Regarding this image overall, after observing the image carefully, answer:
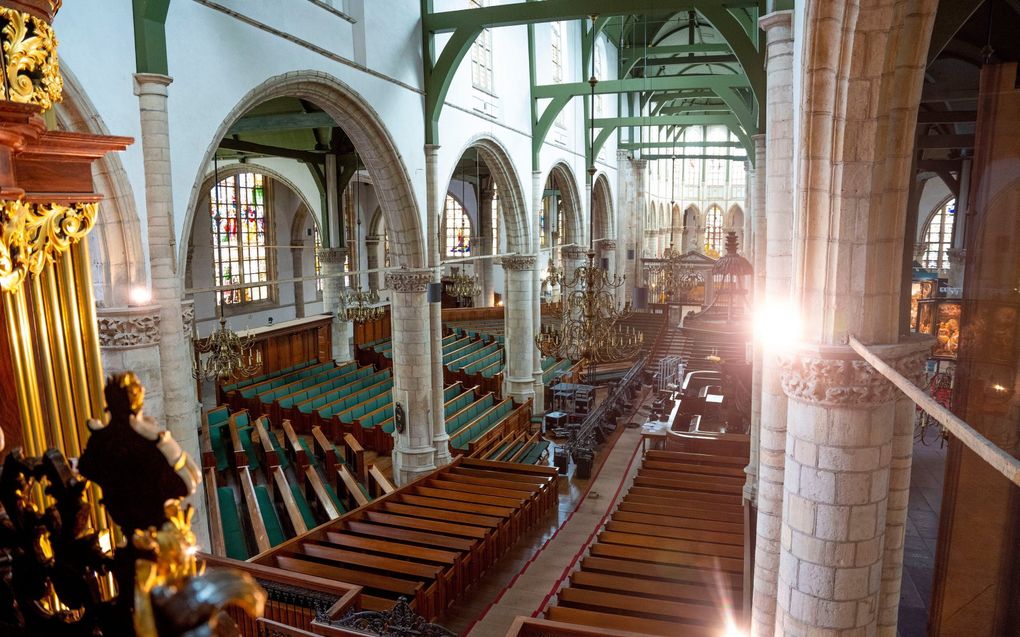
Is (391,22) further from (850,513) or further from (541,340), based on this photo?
(850,513)

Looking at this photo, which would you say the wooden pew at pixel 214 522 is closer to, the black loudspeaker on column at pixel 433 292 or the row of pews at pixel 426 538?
the row of pews at pixel 426 538

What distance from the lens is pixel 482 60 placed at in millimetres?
14195

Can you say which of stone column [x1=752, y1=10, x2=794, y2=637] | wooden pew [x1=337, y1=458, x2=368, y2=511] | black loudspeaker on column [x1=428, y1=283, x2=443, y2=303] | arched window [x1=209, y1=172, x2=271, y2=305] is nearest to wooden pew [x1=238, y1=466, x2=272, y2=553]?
wooden pew [x1=337, y1=458, x2=368, y2=511]

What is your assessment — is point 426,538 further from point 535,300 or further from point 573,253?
→ point 573,253

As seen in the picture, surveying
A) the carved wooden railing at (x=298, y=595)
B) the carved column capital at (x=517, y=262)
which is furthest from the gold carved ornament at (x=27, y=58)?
the carved column capital at (x=517, y=262)

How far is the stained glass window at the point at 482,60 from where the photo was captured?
13.8 metres

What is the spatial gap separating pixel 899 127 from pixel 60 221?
14.0 ft

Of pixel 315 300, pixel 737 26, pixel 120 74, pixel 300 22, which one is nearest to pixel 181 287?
pixel 120 74

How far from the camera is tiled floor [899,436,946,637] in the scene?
6.70 meters

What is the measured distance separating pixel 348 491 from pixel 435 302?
351 cm

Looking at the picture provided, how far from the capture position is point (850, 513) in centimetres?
428

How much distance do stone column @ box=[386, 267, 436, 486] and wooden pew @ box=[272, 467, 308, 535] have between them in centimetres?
235

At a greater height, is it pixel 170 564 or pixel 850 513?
pixel 170 564

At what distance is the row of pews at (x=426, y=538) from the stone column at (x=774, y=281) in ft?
9.96
